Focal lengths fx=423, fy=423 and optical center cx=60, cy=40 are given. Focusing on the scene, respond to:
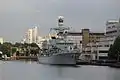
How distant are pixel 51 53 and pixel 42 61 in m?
11.2

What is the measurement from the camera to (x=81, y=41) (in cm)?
17825

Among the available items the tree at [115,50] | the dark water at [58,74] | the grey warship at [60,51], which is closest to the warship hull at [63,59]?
the grey warship at [60,51]

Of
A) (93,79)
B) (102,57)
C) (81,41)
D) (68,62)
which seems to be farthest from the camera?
(81,41)

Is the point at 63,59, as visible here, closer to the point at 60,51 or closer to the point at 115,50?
the point at 60,51

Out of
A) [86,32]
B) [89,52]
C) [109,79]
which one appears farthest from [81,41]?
[109,79]

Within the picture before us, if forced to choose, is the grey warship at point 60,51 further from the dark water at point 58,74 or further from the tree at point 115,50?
the dark water at point 58,74

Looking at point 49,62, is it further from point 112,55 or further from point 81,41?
point 81,41

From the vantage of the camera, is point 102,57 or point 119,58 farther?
point 102,57

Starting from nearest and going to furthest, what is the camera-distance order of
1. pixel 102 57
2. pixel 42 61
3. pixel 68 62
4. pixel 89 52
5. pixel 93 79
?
1. pixel 93 79
2. pixel 68 62
3. pixel 42 61
4. pixel 102 57
5. pixel 89 52

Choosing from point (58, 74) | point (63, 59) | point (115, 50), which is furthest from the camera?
point (115, 50)

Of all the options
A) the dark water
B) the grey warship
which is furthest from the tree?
the dark water

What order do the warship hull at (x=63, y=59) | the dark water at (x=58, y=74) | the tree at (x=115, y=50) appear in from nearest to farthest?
1. the dark water at (x=58, y=74)
2. the warship hull at (x=63, y=59)
3. the tree at (x=115, y=50)

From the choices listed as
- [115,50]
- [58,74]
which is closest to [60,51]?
[115,50]

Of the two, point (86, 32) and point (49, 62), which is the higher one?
point (86, 32)
